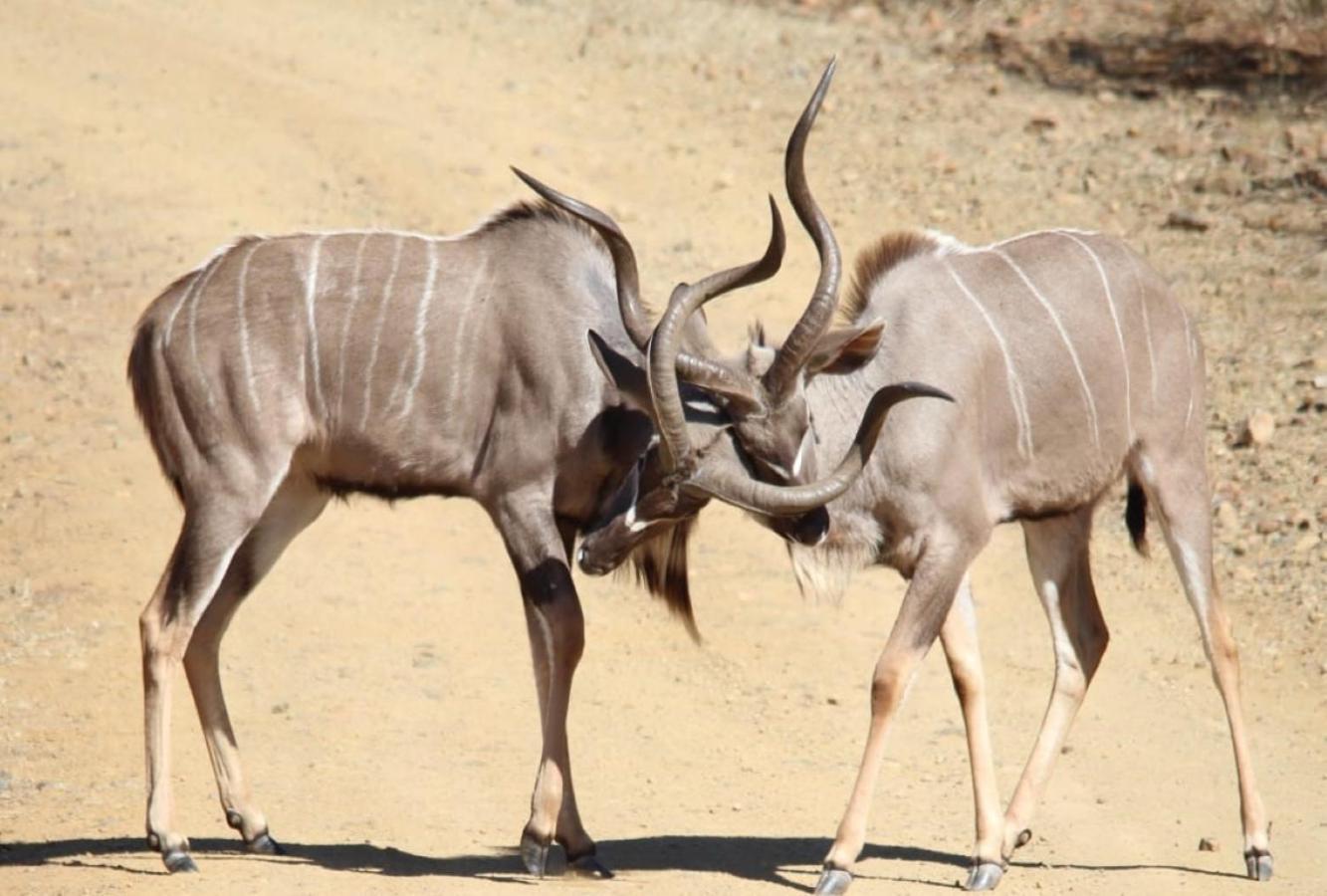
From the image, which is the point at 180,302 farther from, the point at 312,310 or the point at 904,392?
the point at 904,392

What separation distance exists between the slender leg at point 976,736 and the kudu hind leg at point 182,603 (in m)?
2.24

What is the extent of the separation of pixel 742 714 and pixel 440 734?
3.94ft

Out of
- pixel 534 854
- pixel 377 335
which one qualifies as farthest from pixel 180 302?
pixel 534 854

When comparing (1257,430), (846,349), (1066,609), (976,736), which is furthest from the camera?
(1257,430)

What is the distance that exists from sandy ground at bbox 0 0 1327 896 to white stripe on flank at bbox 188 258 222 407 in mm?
1476

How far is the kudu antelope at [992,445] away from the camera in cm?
608

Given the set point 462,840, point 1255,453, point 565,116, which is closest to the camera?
point 462,840

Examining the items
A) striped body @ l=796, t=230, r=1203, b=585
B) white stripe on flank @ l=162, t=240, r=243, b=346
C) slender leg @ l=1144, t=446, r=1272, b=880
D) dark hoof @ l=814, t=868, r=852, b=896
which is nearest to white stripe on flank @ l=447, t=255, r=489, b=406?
white stripe on flank @ l=162, t=240, r=243, b=346

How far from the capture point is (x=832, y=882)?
5.87m

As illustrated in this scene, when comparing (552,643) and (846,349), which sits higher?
(846,349)

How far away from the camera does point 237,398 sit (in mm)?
6461

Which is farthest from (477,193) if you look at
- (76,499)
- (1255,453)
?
(1255,453)

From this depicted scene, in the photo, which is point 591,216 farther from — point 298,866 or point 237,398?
point 298,866

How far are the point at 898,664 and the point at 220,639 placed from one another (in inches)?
90.7
